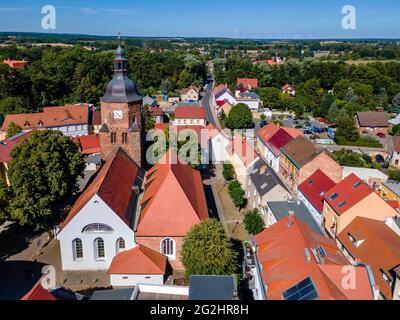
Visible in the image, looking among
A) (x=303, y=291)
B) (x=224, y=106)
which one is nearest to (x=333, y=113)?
(x=224, y=106)

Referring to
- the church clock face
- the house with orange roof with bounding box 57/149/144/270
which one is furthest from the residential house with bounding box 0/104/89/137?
the house with orange roof with bounding box 57/149/144/270

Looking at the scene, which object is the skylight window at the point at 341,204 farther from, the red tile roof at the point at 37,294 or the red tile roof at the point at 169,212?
the red tile roof at the point at 37,294

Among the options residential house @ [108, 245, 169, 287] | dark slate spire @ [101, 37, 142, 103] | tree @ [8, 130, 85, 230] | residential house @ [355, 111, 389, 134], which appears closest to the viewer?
residential house @ [108, 245, 169, 287]

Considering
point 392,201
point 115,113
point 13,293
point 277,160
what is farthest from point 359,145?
point 13,293

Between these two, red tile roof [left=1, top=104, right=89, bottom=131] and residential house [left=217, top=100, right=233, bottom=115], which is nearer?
red tile roof [left=1, top=104, right=89, bottom=131]

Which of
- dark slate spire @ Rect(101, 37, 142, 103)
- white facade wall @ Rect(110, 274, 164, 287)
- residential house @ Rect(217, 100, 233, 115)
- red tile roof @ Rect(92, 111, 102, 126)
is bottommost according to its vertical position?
white facade wall @ Rect(110, 274, 164, 287)

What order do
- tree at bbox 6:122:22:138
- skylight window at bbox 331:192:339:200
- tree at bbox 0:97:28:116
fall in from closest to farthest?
skylight window at bbox 331:192:339:200 → tree at bbox 6:122:22:138 → tree at bbox 0:97:28:116

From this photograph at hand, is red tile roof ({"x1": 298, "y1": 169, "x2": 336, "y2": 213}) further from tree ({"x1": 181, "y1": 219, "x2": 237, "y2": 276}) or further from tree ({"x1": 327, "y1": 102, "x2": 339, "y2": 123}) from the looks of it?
tree ({"x1": 327, "y1": 102, "x2": 339, "y2": 123})
